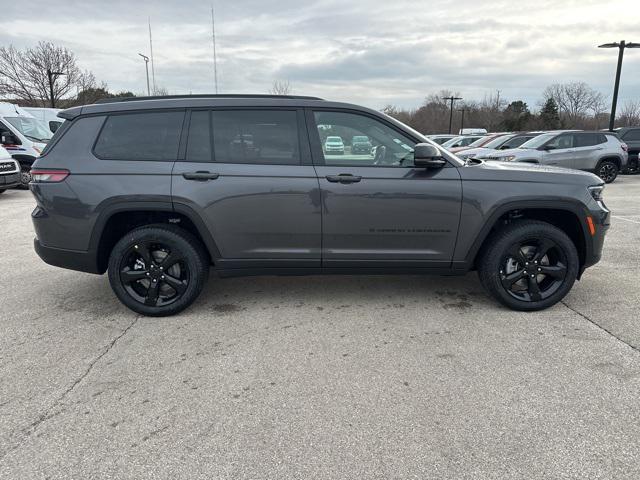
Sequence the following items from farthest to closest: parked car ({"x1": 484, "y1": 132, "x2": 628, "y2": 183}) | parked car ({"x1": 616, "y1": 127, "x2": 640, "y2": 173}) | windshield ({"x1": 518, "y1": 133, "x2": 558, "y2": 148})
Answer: parked car ({"x1": 616, "y1": 127, "x2": 640, "y2": 173}) < windshield ({"x1": 518, "y1": 133, "x2": 558, "y2": 148}) < parked car ({"x1": 484, "y1": 132, "x2": 628, "y2": 183})

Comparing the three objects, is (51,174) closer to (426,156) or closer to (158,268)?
(158,268)

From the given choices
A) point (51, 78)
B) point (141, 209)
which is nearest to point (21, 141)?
point (141, 209)

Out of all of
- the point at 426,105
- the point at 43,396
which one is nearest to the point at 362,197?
the point at 43,396

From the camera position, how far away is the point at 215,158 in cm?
374

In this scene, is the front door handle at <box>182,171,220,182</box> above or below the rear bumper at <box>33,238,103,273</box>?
above

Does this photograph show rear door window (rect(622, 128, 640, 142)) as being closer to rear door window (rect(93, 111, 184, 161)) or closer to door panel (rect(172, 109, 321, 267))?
door panel (rect(172, 109, 321, 267))

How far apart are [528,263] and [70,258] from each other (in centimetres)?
395

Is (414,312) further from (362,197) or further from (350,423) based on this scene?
(350,423)

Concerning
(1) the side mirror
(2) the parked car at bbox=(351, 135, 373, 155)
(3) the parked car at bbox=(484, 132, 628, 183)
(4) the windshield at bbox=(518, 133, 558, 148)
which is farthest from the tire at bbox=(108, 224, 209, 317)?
(4) the windshield at bbox=(518, 133, 558, 148)

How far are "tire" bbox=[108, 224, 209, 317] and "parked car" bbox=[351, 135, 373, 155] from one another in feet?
5.17

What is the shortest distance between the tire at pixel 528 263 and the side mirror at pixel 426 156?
89cm

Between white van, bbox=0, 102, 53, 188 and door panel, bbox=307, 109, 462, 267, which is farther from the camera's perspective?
white van, bbox=0, 102, 53, 188

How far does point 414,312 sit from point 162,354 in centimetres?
212

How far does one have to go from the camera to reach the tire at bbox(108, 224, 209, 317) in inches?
150
